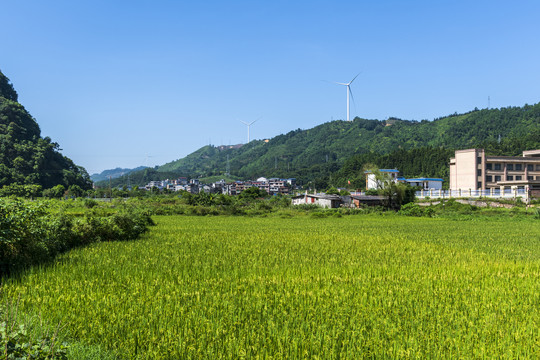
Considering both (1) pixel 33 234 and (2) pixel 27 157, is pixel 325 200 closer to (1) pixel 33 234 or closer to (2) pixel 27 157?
(1) pixel 33 234

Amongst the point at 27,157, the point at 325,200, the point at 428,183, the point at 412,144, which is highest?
the point at 412,144

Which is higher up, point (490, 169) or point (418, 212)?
point (490, 169)

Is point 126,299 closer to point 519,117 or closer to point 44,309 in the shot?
point 44,309

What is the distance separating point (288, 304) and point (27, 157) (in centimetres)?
8858

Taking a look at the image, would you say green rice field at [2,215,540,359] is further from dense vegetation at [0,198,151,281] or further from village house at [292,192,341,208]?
village house at [292,192,341,208]

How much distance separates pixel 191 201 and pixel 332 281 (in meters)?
40.0

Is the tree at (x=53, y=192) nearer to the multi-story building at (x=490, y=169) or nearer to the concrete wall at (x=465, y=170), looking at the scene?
the concrete wall at (x=465, y=170)

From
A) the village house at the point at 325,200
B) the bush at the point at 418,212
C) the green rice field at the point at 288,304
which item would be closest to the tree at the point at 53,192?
the village house at the point at 325,200

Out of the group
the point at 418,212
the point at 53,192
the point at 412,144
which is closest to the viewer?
the point at 418,212

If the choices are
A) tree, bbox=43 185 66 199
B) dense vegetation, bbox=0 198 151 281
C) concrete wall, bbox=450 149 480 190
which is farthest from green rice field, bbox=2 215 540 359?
tree, bbox=43 185 66 199

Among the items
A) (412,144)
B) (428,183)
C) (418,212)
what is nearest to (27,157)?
(418,212)

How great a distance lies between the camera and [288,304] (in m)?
6.03

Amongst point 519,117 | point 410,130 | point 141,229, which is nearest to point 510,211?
point 141,229

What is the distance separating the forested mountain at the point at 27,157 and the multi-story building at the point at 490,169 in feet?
249
